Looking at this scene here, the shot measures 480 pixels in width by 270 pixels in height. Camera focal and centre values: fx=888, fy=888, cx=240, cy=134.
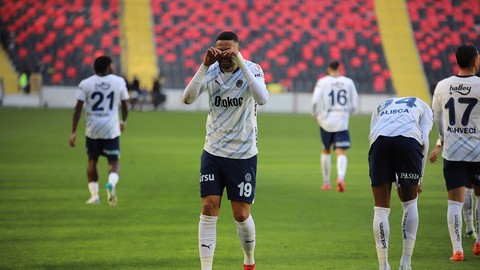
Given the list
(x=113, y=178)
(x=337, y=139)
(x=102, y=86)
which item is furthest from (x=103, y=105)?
(x=337, y=139)

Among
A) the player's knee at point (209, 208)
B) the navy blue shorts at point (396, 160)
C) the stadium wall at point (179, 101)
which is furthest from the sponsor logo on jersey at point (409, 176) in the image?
the stadium wall at point (179, 101)

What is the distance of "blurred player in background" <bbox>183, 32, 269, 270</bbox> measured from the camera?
25.3ft

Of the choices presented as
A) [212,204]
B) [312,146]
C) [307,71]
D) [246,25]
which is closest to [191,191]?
[212,204]

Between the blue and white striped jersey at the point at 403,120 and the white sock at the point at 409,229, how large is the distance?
0.60 metres

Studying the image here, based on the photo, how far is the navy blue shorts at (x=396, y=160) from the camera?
26.2 ft

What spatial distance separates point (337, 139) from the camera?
16094 millimetres

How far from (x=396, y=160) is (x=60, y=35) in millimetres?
44562

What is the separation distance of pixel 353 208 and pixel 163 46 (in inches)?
1496

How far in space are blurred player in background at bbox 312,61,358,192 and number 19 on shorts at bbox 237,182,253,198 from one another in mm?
8222

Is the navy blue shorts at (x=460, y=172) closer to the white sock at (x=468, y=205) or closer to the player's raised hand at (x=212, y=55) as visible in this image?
the white sock at (x=468, y=205)

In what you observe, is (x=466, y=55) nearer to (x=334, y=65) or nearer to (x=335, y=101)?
(x=334, y=65)

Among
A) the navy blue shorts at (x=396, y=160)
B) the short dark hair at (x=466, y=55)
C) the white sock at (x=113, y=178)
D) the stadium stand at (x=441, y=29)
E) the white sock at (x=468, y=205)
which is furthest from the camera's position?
the stadium stand at (x=441, y=29)

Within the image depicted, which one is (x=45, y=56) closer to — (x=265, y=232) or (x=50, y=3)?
(x=50, y=3)

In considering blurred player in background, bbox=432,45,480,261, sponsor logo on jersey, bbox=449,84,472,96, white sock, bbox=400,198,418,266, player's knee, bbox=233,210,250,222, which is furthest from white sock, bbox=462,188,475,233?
player's knee, bbox=233,210,250,222
